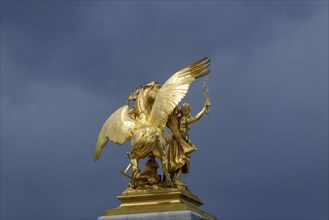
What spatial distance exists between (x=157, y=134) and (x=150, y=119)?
601 millimetres

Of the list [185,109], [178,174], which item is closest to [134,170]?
[178,174]

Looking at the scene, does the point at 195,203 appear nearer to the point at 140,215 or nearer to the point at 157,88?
the point at 140,215

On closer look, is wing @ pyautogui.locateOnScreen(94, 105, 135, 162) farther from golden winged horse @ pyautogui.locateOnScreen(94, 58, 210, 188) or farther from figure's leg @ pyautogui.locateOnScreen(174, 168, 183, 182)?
figure's leg @ pyautogui.locateOnScreen(174, 168, 183, 182)

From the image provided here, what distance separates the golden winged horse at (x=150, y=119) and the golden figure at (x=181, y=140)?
396 millimetres

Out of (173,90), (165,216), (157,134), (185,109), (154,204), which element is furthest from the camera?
(185,109)

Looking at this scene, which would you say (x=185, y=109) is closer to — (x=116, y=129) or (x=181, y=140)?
(x=181, y=140)

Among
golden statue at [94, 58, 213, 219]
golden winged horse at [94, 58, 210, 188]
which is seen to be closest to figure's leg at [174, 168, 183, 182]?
golden statue at [94, 58, 213, 219]

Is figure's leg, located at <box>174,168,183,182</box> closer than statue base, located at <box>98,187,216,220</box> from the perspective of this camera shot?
No

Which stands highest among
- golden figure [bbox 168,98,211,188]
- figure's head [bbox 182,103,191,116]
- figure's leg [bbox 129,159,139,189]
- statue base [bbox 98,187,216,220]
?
figure's head [bbox 182,103,191,116]

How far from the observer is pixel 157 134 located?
22.1m

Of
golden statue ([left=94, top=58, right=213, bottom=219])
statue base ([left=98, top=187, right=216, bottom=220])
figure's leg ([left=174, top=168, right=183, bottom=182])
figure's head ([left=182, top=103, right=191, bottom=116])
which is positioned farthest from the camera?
figure's head ([left=182, top=103, right=191, bottom=116])

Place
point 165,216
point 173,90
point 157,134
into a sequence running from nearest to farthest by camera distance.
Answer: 1. point 165,216
2. point 157,134
3. point 173,90

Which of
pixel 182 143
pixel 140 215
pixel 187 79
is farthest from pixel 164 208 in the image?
pixel 187 79

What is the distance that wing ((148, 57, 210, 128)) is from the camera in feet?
73.3
